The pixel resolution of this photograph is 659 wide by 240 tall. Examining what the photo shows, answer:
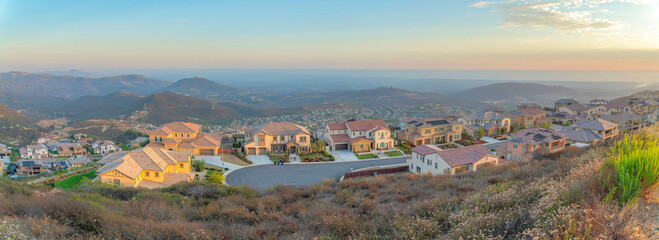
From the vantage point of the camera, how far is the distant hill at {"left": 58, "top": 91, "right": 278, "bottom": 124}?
93.4 m

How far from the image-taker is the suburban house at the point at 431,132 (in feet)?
112

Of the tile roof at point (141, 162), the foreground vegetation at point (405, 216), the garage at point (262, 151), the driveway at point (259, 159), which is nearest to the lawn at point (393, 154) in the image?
the driveway at point (259, 159)

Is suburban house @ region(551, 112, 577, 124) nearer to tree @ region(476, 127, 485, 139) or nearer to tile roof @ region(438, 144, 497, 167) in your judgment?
tree @ region(476, 127, 485, 139)

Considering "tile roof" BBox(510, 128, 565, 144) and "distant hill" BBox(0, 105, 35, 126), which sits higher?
"tile roof" BBox(510, 128, 565, 144)

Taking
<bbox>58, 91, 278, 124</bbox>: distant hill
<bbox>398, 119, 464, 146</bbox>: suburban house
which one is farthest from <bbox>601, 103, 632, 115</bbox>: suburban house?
<bbox>58, 91, 278, 124</bbox>: distant hill

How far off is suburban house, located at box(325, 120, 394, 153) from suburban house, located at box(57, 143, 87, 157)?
34.8m

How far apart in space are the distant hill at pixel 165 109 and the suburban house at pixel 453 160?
78.7 m

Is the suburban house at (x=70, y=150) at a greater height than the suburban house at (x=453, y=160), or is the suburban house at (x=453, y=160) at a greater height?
the suburban house at (x=453, y=160)

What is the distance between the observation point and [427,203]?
24.1ft

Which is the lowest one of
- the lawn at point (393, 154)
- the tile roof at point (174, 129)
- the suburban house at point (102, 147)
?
the suburban house at point (102, 147)

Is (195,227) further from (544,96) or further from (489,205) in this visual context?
(544,96)

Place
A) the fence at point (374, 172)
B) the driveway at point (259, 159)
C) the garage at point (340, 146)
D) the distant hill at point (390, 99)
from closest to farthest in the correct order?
the fence at point (374, 172)
the driveway at point (259, 159)
the garage at point (340, 146)
the distant hill at point (390, 99)

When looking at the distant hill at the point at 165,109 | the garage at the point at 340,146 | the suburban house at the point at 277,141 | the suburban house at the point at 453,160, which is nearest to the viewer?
the suburban house at the point at 453,160

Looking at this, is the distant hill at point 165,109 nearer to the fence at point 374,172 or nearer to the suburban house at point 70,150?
the suburban house at point 70,150
